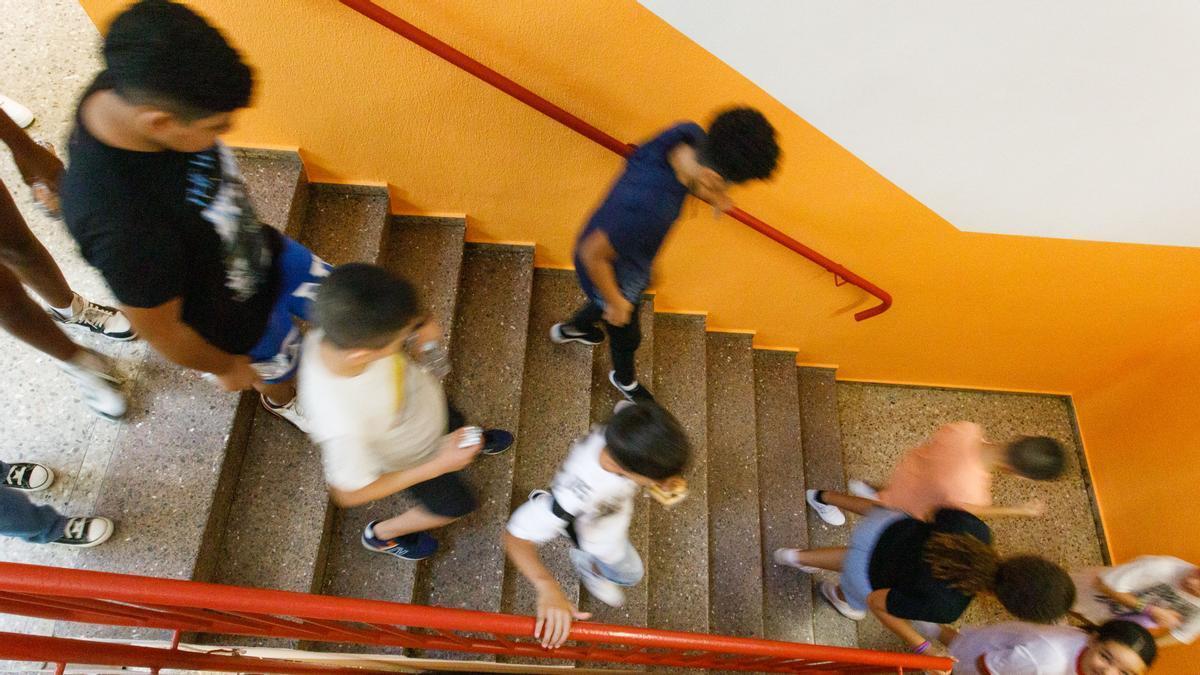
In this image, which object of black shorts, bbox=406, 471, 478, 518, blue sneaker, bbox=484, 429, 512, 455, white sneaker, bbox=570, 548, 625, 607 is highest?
blue sneaker, bbox=484, 429, 512, 455

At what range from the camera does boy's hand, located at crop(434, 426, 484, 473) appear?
5.21ft

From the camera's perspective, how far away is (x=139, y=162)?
50.3 inches

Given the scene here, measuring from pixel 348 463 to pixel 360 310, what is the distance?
41 centimetres

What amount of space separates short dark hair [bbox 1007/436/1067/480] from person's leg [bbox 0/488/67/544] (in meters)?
2.90

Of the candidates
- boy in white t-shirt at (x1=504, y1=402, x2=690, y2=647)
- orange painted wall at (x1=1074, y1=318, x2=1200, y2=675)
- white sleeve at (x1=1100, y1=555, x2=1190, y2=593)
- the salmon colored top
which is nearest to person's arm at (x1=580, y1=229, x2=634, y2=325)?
boy in white t-shirt at (x1=504, y1=402, x2=690, y2=647)

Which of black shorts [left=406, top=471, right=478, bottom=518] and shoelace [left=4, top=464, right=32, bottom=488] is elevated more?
black shorts [left=406, top=471, right=478, bottom=518]

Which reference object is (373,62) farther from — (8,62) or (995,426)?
(995,426)

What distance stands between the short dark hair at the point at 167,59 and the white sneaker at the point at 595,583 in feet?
5.91

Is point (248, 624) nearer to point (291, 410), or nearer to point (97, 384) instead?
point (291, 410)

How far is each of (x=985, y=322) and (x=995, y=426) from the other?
1.07 m

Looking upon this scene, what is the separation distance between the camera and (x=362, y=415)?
149 centimetres

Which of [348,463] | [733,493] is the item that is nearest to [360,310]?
[348,463]

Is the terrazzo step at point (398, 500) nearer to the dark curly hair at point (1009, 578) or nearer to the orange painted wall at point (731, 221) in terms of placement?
the orange painted wall at point (731, 221)

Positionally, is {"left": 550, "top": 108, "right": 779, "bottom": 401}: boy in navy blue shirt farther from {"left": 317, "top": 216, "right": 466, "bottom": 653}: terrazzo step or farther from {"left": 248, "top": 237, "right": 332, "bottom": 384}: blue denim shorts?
{"left": 248, "top": 237, "right": 332, "bottom": 384}: blue denim shorts
